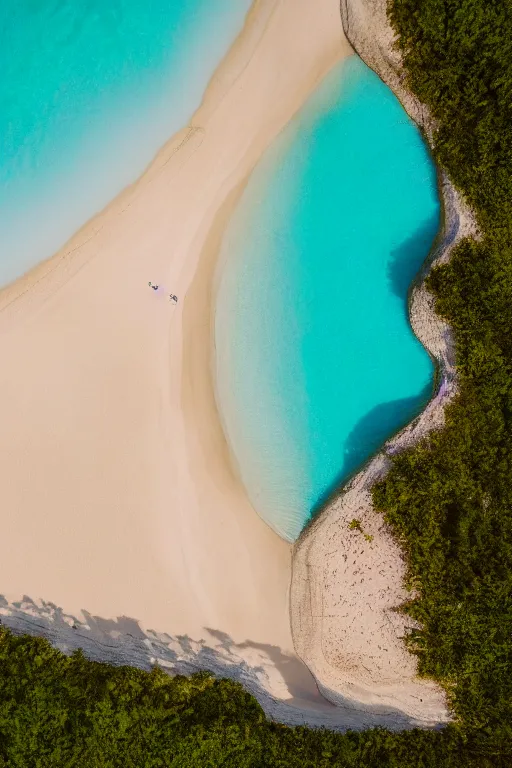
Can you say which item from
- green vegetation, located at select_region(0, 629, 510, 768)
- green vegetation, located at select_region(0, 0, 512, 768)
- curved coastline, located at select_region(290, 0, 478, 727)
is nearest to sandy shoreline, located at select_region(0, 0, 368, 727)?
curved coastline, located at select_region(290, 0, 478, 727)

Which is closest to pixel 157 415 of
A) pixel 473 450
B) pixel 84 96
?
pixel 473 450

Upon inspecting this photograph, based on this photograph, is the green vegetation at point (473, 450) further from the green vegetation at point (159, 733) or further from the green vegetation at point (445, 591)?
the green vegetation at point (159, 733)

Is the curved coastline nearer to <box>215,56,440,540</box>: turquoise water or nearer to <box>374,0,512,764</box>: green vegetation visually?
<box>374,0,512,764</box>: green vegetation

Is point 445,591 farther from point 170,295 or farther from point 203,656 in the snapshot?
point 170,295

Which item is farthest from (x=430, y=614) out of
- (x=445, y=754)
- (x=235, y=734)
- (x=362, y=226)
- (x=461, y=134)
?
(x=461, y=134)

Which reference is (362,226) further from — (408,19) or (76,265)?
(76,265)

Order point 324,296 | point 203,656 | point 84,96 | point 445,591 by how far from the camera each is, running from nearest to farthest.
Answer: point 445,591 → point 203,656 → point 324,296 → point 84,96

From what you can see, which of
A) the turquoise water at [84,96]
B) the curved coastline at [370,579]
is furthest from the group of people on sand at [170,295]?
the curved coastline at [370,579]
